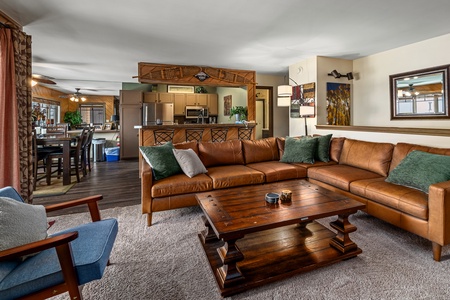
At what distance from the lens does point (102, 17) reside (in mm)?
Answer: 3203

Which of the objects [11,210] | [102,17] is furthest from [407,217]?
[102,17]

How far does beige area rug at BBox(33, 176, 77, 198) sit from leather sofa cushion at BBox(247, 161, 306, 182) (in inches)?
131

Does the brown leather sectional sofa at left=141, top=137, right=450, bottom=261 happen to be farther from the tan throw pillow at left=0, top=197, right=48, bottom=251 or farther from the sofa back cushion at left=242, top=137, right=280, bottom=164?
the tan throw pillow at left=0, top=197, right=48, bottom=251

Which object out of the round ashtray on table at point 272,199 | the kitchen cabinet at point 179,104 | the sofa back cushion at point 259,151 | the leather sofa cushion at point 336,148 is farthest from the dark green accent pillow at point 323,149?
the kitchen cabinet at point 179,104

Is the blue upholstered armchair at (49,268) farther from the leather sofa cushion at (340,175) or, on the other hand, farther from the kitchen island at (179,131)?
the kitchen island at (179,131)

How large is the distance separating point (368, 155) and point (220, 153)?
6.93 ft

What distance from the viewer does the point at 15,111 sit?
9.85 ft

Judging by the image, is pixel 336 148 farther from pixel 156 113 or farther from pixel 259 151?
pixel 156 113

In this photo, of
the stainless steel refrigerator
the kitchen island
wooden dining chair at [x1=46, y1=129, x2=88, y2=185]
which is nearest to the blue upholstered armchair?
wooden dining chair at [x1=46, y1=129, x2=88, y2=185]

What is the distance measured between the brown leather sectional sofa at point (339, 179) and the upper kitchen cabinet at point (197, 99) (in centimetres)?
477

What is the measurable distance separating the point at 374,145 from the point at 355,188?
973mm

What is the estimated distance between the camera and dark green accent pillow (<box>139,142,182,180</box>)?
288 cm

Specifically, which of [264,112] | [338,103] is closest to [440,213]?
[338,103]

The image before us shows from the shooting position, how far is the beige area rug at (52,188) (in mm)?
3871
